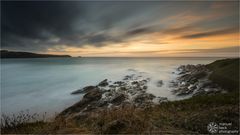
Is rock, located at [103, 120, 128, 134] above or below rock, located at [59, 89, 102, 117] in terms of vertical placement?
above

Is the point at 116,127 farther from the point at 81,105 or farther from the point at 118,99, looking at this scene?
the point at 118,99

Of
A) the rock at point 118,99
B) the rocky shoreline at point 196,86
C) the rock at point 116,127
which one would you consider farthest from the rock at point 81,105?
the rocky shoreline at point 196,86

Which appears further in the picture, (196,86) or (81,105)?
(196,86)

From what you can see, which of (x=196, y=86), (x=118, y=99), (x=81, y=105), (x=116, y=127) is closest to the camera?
(x=116, y=127)

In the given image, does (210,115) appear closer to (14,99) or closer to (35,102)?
(35,102)

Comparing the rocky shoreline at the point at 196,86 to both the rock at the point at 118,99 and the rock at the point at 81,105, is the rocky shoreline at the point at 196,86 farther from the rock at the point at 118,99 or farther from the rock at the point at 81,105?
the rock at the point at 81,105

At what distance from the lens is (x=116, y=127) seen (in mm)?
4469

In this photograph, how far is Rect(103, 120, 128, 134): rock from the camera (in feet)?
14.3

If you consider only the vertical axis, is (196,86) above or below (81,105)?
above

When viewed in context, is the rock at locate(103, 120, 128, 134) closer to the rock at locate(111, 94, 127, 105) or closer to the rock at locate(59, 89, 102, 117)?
the rock at locate(59, 89, 102, 117)

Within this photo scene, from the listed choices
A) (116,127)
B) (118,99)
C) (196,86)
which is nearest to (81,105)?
(118,99)

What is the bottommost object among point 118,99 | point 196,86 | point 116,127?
point 118,99

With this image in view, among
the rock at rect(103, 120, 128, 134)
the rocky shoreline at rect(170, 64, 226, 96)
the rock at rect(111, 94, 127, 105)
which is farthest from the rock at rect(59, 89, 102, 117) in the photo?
the rocky shoreline at rect(170, 64, 226, 96)

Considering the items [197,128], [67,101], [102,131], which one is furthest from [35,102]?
[197,128]
